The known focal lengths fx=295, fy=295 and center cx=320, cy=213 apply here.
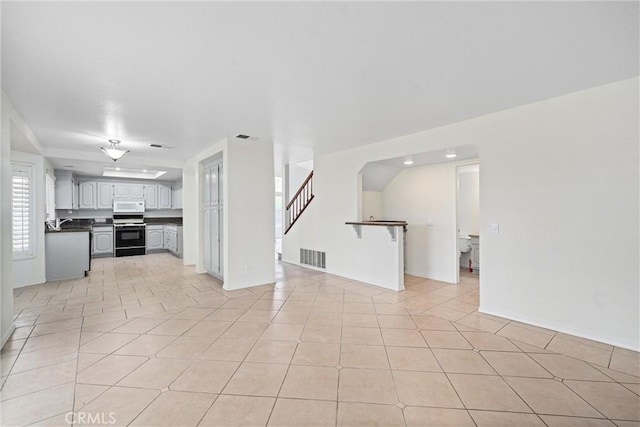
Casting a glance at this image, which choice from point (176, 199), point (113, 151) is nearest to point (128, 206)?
point (176, 199)

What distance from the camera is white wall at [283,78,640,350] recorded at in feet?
8.76

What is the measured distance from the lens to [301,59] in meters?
2.25

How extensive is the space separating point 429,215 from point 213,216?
397 centimetres

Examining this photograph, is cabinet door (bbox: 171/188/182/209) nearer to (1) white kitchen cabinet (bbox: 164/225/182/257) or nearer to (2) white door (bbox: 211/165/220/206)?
(1) white kitchen cabinet (bbox: 164/225/182/257)

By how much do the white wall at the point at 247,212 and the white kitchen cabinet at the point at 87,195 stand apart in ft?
17.0

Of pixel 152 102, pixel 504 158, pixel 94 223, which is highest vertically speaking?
pixel 152 102

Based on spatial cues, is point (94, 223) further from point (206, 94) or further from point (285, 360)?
point (285, 360)

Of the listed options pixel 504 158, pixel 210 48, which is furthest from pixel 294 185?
pixel 210 48

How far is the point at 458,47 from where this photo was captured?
2.10 m

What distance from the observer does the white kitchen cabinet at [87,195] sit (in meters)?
8.05

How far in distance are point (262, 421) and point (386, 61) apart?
8.63 ft

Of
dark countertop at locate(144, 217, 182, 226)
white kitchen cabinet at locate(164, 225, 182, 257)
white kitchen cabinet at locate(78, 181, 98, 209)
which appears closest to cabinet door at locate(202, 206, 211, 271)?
white kitchen cabinet at locate(164, 225, 182, 257)

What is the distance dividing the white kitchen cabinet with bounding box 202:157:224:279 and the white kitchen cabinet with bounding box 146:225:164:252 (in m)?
3.82

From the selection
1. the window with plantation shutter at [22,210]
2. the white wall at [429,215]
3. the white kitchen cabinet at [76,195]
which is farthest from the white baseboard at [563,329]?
the white kitchen cabinet at [76,195]
